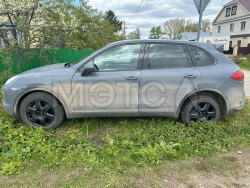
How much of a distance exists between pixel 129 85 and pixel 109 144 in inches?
41.9

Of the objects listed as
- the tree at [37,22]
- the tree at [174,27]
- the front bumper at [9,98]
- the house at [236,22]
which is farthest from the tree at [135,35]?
the front bumper at [9,98]

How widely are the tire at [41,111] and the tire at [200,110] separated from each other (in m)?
2.29

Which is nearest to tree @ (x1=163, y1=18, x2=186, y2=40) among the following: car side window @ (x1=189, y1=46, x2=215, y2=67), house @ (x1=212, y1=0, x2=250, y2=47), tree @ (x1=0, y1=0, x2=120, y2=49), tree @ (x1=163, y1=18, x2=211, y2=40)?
tree @ (x1=163, y1=18, x2=211, y2=40)

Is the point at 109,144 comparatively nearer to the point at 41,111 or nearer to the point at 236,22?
the point at 41,111

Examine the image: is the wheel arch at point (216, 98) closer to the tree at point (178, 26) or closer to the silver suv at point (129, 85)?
the silver suv at point (129, 85)

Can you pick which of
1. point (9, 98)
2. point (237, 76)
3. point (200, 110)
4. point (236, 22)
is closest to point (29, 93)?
point (9, 98)

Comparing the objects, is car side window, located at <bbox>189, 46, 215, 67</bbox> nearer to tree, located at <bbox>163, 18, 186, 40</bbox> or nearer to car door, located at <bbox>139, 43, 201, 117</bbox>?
car door, located at <bbox>139, 43, 201, 117</bbox>

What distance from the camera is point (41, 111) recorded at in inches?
153

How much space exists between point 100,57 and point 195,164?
234cm

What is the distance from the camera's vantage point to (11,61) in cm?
723

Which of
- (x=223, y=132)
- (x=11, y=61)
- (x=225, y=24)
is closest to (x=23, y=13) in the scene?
(x=11, y=61)

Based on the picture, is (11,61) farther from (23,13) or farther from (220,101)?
(220,101)

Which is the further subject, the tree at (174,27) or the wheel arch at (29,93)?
→ the tree at (174,27)

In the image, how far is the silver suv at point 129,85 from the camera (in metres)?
3.77
